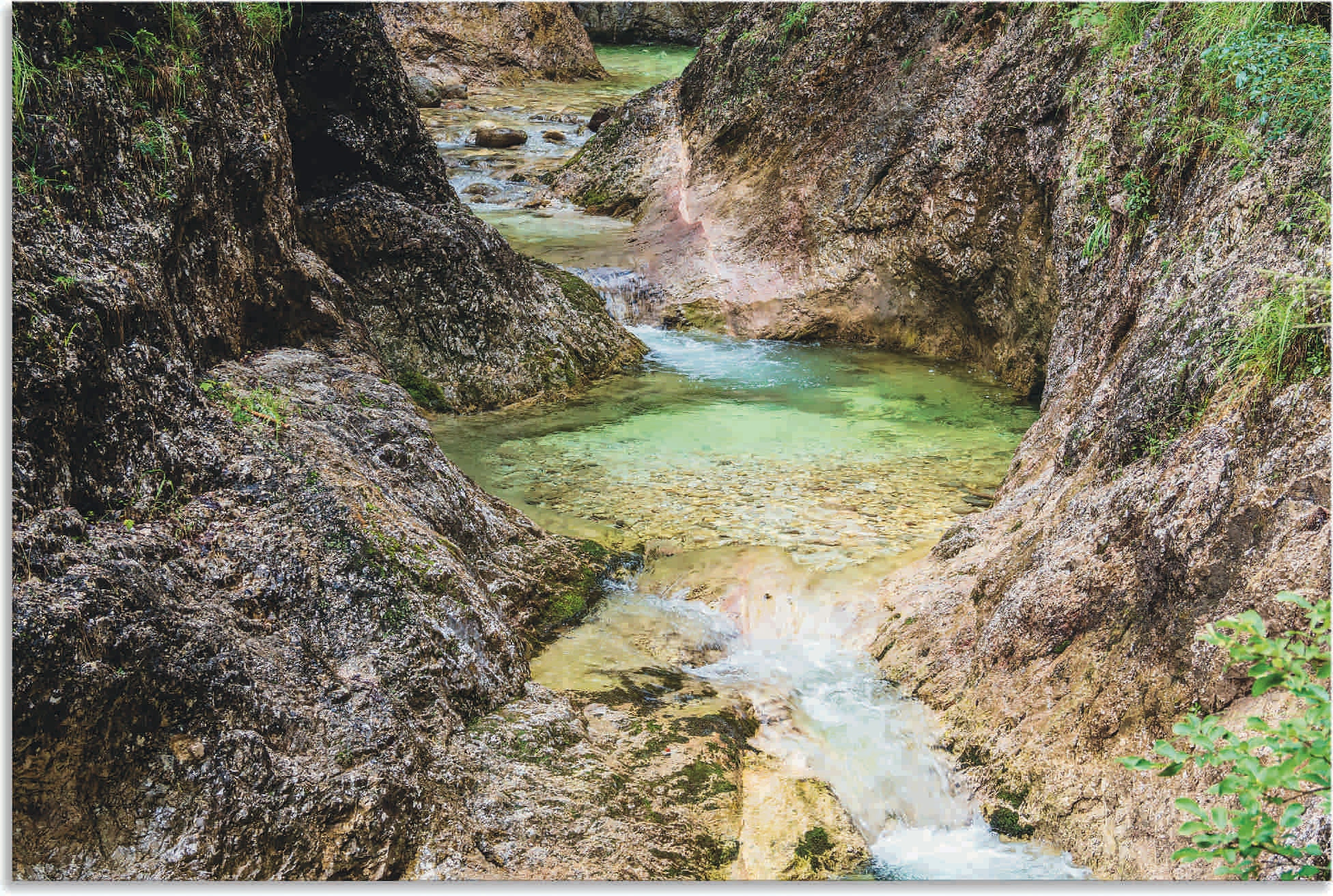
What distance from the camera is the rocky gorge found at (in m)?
2.77

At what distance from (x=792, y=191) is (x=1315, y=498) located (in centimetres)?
806

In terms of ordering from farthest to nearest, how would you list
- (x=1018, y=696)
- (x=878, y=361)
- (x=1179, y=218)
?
(x=878, y=361), (x=1179, y=218), (x=1018, y=696)

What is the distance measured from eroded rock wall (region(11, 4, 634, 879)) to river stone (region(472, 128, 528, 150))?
10303 millimetres

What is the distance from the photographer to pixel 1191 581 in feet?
10.2

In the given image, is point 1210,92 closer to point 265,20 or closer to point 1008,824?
point 1008,824

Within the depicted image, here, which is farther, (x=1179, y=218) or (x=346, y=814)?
(x=1179, y=218)

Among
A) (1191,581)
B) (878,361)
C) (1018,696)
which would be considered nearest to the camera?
(1191,581)

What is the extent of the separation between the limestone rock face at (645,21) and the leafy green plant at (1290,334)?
21096 mm

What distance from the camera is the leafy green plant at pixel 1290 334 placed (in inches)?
119

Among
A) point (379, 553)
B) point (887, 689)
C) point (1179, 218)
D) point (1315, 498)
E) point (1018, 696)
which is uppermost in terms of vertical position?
point (1179, 218)

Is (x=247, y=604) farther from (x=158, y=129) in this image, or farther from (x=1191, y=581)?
(x=1191, y=581)

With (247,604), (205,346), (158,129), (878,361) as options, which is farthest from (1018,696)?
(878,361)

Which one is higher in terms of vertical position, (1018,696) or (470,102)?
(470,102)

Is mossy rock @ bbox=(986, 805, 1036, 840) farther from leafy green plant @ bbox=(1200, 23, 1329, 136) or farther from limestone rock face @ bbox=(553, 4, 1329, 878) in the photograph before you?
leafy green plant @ bbox=(1200, 23, 1329, 136)
